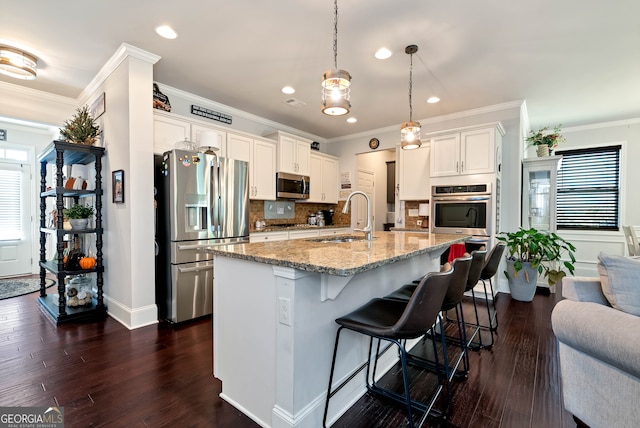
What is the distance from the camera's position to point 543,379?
204cm

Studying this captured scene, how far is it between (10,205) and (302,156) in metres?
5.10

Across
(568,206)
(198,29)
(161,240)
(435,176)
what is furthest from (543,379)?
(568,206)

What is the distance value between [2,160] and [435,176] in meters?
7.12

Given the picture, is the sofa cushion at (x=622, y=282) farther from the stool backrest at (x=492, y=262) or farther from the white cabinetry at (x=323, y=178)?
the white cabinetry at (x=323, y=178)

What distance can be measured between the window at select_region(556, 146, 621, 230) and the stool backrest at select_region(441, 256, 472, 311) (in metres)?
5.24

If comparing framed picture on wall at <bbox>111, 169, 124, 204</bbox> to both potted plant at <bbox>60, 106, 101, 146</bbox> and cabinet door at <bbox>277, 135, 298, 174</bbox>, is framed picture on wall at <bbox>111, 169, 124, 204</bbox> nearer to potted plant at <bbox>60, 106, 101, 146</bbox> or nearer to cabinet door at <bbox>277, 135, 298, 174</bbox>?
potted plant at <bbox>60, 106, 101, 146</bbox>

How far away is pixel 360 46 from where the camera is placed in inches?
111

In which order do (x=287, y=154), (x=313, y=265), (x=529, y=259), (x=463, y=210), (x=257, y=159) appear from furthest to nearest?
1. (x=287, y=154)
2. (x=257, y=159)
3. (x=463, y=210)
4. (x=529, y=259)
5. (x=313, y=265)

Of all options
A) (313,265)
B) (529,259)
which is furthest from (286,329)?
(529,259)

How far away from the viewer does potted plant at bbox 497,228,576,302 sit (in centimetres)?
378

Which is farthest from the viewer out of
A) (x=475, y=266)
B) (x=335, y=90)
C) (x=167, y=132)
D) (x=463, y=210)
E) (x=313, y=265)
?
(x=463, y=210)

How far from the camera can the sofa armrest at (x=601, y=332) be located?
4.01 feet

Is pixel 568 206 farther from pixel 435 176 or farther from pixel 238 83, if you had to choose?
pixel 238 83

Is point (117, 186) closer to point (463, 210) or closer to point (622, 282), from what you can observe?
point (622, 282)
